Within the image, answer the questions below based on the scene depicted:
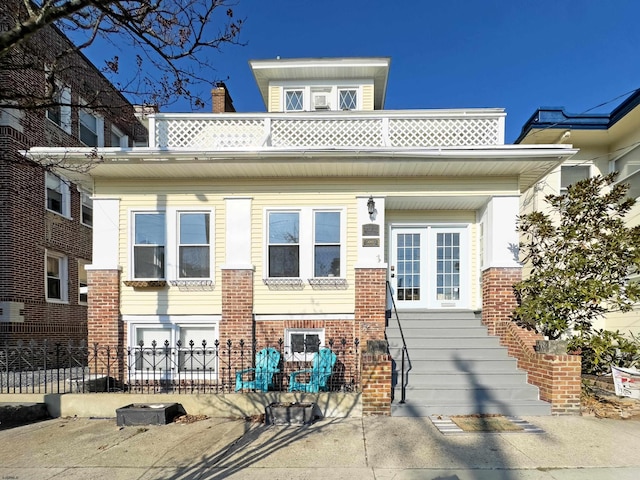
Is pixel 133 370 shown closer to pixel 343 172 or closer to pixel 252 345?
pixel 252 345

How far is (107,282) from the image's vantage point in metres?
7.69

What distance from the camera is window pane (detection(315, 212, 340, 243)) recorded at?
7.87 m

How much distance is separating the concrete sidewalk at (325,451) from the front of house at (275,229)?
2349mm

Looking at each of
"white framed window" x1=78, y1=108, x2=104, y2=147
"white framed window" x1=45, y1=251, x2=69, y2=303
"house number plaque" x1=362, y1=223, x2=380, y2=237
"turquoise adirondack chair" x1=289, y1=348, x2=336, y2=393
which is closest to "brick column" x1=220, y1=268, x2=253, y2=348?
"turquoise adirondack chair" x1=289, y1=348, x2=336, y2=393

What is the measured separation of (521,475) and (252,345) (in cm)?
515

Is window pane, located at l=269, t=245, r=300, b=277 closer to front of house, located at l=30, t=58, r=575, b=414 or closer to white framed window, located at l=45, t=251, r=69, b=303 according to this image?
front of house, located at l=30, t=58, r=575, b=414

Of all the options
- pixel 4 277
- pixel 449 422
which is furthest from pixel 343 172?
pixel 4 277

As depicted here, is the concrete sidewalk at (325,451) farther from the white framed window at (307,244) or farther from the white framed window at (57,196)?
the white framed window at (57,196)

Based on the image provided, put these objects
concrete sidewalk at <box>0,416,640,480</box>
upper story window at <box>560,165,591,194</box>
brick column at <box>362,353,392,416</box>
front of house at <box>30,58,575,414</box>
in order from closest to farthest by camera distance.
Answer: concrete sidewalk at <box>0,416,640,480</box> → brick column at <box>362,353,392,416</box> → front of house at <box>30,58,575,414</box> → upper story window at <box>560,165,591,194</box>

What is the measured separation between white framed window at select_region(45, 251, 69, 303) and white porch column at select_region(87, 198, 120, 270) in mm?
5267

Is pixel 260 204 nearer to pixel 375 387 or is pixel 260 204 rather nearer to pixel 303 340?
pixel 303 340

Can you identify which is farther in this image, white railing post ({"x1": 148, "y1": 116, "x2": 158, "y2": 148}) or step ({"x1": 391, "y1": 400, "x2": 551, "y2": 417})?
white railing post ({"x1": 148, "y1": 116, "x2": 158, "y2": 148})

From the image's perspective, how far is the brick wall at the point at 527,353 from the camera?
223 inches

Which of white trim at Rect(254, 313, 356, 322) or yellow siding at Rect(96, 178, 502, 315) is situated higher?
yellow siding at Rect(96, 178, 502, 315)
